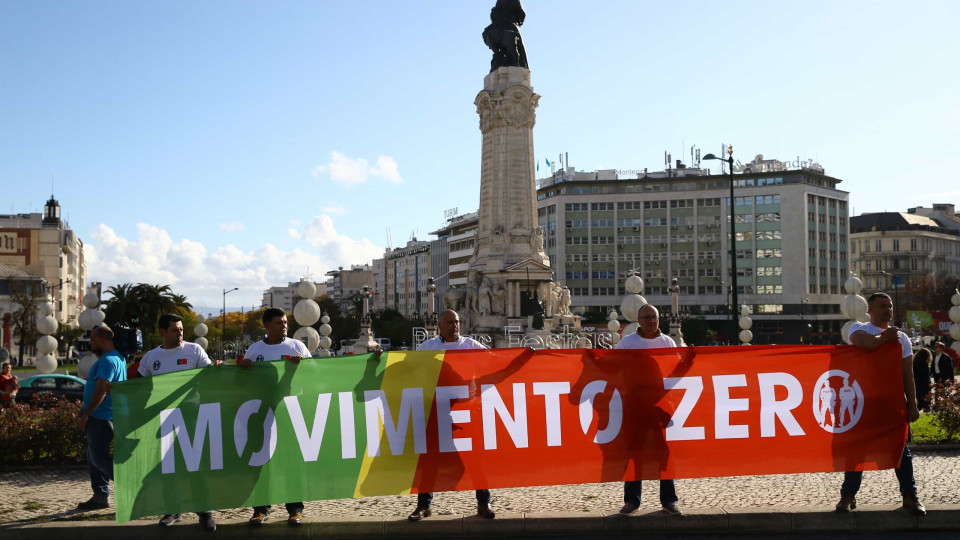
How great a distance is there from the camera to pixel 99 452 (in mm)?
10055

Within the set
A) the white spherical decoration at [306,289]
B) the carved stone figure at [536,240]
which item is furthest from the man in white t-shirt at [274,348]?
the carved stone figure at [536,240]

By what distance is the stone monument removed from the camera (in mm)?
47812

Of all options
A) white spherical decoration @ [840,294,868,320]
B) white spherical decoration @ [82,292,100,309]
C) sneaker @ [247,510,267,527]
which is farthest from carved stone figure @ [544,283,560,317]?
sneaker @ [247,510,267,527]

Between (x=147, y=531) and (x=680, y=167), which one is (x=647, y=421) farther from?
(x=680, y=167)

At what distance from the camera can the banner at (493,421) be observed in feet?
29.7

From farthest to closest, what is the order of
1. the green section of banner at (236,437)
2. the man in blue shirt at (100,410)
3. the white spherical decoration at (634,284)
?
the white spherical decoration at (634,284) < the man in blue shirt at (100,410) < the green section of banner at (236,437)

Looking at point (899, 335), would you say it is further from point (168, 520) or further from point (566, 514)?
point (168, 520)

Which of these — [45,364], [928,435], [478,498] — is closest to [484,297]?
[45,364]

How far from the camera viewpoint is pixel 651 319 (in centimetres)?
976

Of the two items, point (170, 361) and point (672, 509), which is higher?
point (170, 361)

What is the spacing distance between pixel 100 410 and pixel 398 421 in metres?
3.35

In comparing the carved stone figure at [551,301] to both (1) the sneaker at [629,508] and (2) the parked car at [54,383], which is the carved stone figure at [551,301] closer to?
(2) the parked car at [54,383]

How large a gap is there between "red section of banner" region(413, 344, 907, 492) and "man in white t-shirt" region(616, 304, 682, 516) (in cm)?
11

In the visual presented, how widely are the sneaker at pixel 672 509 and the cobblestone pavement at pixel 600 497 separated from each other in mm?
284
